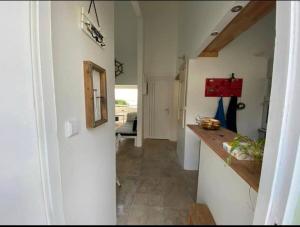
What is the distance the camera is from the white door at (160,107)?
4.72m

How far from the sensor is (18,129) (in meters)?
0.47

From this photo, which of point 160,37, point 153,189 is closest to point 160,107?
point 160,37

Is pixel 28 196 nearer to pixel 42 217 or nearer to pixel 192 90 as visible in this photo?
pixel 42 217

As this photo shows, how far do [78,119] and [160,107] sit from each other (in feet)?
13.2

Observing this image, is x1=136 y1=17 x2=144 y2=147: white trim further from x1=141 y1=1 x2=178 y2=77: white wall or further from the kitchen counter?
the kitchen counter

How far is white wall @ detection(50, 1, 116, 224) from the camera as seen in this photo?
0.70m

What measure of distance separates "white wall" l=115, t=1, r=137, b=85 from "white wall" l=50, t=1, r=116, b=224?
3518 mm

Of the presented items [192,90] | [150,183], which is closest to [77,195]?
[150,183]

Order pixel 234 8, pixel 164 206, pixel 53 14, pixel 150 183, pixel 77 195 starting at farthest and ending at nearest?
pixel 150 183, pixel 164 206, pixel 234 8, pixel 77 195, pixel 53 14

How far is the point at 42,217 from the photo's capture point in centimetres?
50

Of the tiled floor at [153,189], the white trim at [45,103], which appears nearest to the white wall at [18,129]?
the white trim at [45,103]

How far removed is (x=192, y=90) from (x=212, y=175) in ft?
5.23

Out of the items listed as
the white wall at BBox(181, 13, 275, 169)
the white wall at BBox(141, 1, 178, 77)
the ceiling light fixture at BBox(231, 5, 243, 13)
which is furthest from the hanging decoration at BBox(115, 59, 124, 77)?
the ceiling light fixture at BBox(231, 5, 243, 13)

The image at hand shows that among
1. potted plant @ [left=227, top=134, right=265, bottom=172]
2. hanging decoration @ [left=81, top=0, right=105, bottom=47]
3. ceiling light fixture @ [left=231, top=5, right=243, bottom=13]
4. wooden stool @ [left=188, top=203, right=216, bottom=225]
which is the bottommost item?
wooden stool @ [left=188, top=203, right=216, bottom=225]
